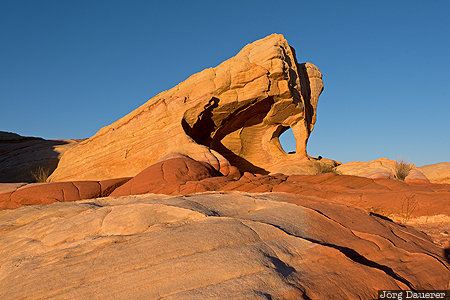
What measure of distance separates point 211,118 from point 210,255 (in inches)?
575

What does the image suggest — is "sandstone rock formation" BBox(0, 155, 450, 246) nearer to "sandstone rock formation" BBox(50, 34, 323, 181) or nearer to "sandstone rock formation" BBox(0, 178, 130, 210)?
"sandstone rock formation" BBox(0, 178, 130, 210)

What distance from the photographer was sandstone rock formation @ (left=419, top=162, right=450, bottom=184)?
16.7 m

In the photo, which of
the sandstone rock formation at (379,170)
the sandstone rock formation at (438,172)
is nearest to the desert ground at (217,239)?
the sandstone rock formation at (379,170)

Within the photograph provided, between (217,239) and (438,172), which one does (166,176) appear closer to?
(217,239)

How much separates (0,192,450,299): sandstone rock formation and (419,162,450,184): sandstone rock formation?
1358 centimetres

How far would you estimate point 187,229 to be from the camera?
4.27 meters

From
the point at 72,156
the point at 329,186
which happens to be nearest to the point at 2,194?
the point at 72,156

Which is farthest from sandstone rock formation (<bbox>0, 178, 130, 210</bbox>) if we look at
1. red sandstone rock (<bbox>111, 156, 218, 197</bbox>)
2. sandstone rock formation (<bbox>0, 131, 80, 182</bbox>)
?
sandstone rock formation (<bbox>0, 131, 80, 182</bbox>)

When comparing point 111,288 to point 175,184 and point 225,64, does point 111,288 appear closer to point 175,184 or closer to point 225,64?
point 175,184

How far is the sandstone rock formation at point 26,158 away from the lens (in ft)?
62.6

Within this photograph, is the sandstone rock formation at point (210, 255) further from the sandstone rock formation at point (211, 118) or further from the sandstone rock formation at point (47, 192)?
the sandstone rock formation at point (211, 118)

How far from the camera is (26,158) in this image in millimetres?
20656

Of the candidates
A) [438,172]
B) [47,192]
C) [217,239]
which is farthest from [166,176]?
[438,172]

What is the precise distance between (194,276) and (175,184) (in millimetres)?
7474
